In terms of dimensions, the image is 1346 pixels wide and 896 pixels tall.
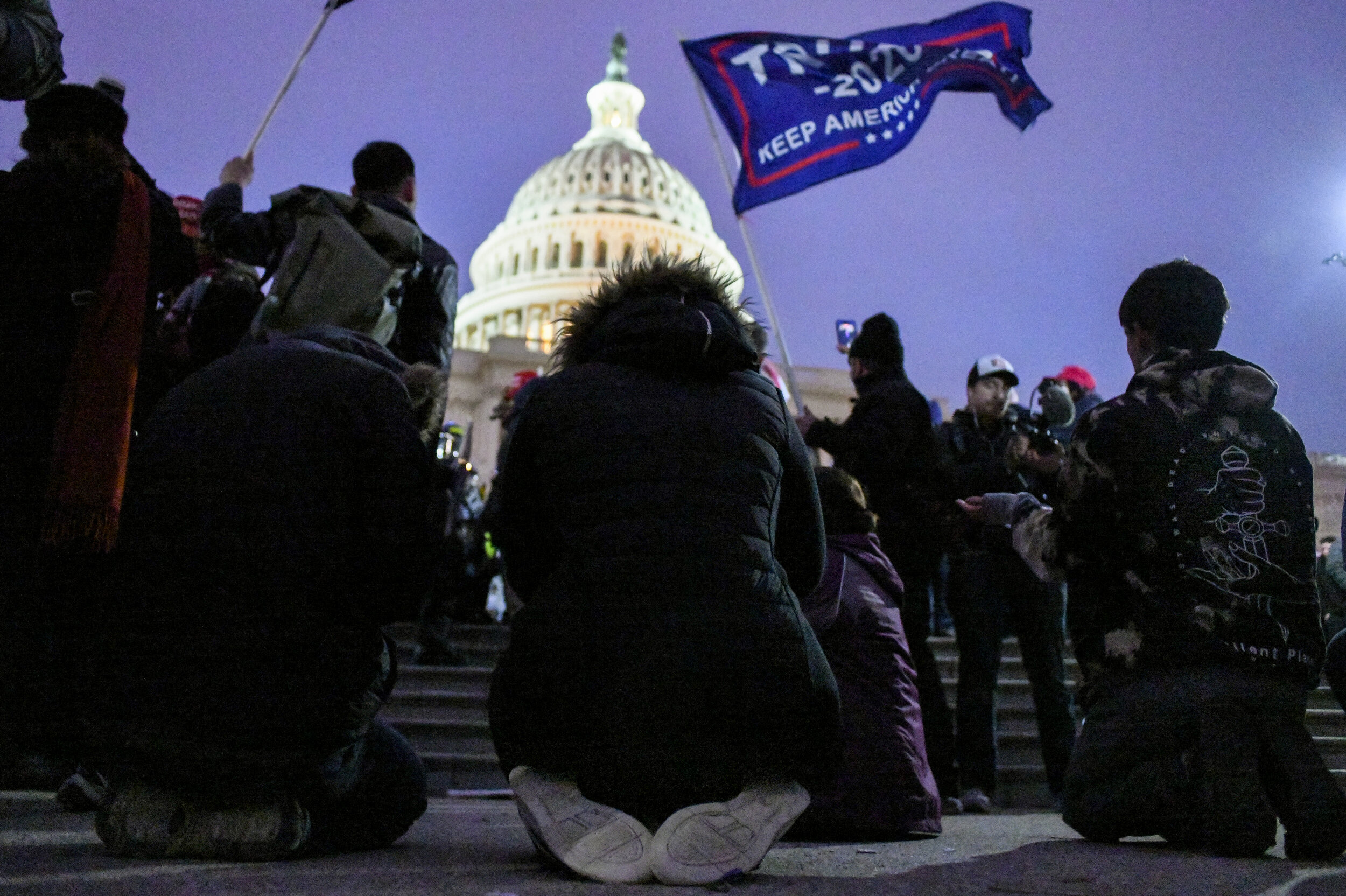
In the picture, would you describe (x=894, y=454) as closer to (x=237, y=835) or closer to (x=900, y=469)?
(x=900, y=469)

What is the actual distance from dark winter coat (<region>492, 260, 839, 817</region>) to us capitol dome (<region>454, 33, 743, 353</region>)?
188 feet

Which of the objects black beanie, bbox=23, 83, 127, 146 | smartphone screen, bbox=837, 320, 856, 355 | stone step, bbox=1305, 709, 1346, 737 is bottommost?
stone step, bbox=1305, 709, 1346, 737

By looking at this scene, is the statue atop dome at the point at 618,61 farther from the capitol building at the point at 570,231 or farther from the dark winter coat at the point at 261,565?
the dark winter coat at the point at 261,565

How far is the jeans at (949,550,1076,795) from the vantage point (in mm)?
4469

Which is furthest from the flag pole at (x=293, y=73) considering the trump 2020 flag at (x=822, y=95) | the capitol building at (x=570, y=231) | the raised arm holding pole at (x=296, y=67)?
the capitol building at (x=570, y=231)

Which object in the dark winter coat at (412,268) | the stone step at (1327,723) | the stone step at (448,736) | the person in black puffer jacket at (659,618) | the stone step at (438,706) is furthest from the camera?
the stone step at (1327,723)

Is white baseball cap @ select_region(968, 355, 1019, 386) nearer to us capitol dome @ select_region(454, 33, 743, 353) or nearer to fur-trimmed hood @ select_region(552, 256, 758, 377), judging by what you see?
fur-trimmed hood @ select_region(552, 256, 758, 377)

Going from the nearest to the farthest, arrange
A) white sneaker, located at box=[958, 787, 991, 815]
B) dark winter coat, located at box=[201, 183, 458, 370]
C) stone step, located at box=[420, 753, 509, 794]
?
dark winter coat, located at box=[201, 183, 458, 370], white sneaker, located at box=[958, 787, 991, 815], stone step, located at box=[420, 753, 509, 794]

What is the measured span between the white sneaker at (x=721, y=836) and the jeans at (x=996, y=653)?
2.57m

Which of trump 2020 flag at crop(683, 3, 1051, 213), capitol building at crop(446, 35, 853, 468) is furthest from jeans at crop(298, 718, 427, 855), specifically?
capitol building at crop(446, 35, 853, 468)

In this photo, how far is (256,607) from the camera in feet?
7.15

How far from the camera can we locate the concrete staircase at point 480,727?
5043mm

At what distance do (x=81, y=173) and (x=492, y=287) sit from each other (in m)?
64.4

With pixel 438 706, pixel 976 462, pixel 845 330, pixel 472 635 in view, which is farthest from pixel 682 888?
pixel 845 330
